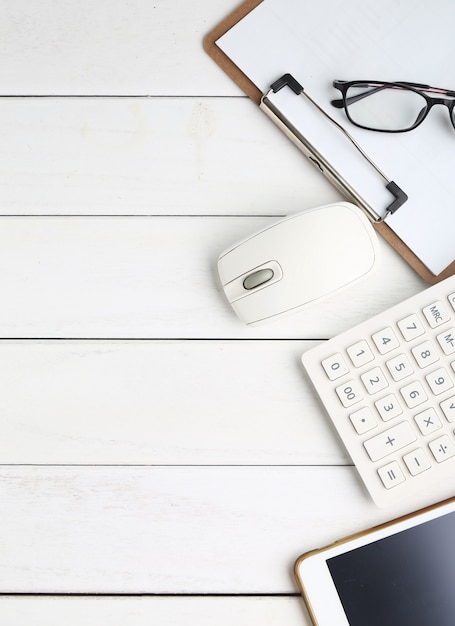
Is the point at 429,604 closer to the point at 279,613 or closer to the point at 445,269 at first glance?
the point at 279,613

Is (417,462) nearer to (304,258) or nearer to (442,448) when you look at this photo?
(442,448)

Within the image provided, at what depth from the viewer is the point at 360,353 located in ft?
1.81

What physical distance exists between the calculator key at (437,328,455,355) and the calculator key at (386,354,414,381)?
0.03 meters

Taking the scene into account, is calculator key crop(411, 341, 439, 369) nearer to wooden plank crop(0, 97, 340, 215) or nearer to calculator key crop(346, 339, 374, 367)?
calculator key crop(346, 339, 374, 367)

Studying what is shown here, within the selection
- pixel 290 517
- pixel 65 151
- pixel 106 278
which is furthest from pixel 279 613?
pixel 65 151

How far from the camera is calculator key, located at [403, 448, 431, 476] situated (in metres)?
0.54

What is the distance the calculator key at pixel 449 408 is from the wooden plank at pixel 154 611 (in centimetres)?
20

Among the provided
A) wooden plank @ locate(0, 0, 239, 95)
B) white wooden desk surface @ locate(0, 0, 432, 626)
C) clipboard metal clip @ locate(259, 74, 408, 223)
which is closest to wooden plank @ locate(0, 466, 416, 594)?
white wooden desk surface @ locate(0, 0, 432, 626)

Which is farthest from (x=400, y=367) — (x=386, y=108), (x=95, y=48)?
(x=95, y=48)

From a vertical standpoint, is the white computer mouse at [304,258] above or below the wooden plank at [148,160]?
below

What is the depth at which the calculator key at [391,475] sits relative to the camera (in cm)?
54

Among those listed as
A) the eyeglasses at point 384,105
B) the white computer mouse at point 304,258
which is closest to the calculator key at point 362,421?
the white computer mouse at point 304,258

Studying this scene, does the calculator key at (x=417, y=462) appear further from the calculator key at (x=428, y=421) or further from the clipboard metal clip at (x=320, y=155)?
the clipboard metal clip at (x=320, y=155)

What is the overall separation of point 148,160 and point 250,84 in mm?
112
